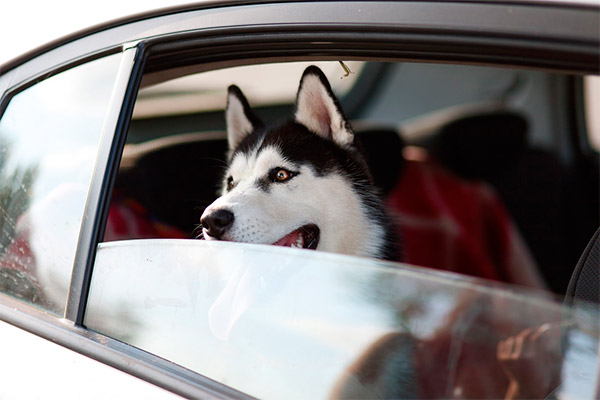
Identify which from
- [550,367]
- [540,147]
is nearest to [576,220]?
[540,147]

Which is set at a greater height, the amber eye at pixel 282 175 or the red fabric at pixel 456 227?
the red fabric at pixel 456 227

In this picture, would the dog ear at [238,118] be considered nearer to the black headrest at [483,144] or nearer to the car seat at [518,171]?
the car seat at [518,171]

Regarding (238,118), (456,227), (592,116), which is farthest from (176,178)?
(592,116)

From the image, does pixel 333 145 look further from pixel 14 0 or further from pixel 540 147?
pixel 540 147

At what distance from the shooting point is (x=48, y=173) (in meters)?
1.77

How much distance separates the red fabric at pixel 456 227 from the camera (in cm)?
488

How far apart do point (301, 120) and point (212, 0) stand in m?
0.72

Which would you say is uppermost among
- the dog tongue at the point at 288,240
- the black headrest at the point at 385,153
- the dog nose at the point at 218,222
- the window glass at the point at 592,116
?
the window glass at the point at 592,116

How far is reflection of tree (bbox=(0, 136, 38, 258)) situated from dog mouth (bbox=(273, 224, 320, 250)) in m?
0.69

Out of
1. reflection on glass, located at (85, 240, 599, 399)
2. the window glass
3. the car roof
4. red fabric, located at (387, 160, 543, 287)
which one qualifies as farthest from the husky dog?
the window glass

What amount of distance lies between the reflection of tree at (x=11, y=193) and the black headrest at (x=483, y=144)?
14.0 feet

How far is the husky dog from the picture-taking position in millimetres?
1828

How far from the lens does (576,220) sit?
4547mm

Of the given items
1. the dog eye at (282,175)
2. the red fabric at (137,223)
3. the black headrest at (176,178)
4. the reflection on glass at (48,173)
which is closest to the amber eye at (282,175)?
the dog eye at (282,175)
